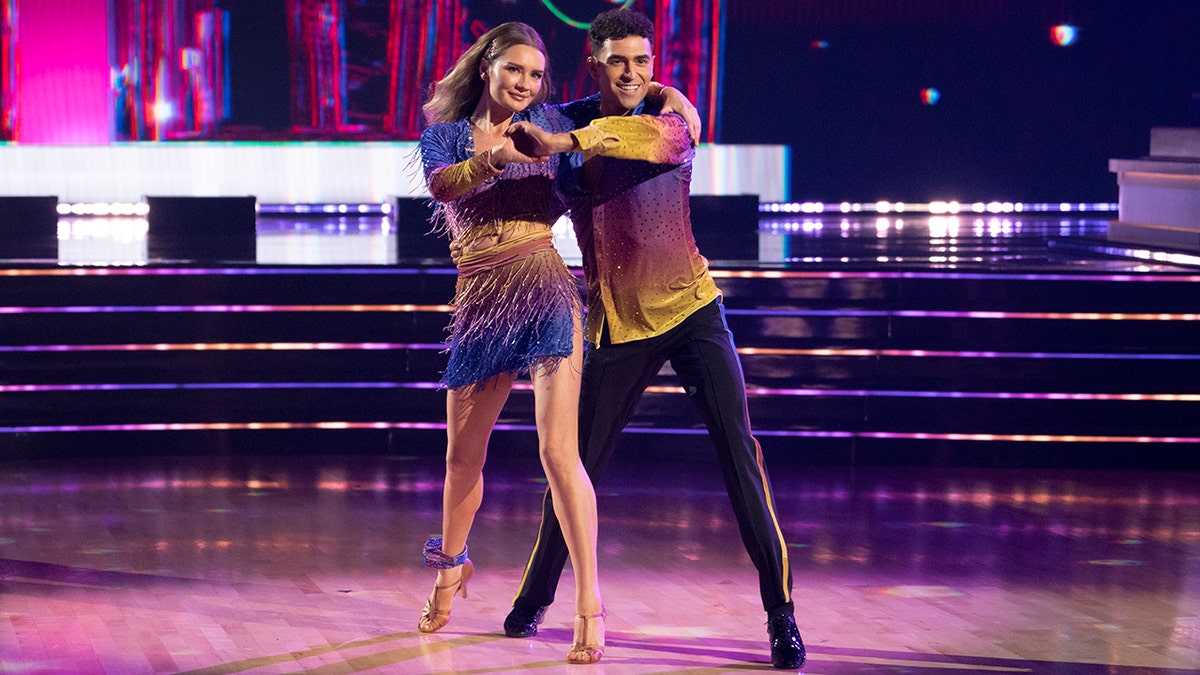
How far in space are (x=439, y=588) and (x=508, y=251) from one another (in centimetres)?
83

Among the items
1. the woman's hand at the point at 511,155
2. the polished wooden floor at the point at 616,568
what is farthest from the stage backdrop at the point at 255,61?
the woman's hand at the point at 511,155

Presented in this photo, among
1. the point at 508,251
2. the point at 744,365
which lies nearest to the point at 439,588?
the point at 508,251

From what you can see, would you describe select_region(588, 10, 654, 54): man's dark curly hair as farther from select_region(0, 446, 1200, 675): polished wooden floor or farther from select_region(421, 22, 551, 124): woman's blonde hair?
select_region(0, 446, 1200, 675): polished wooden floor

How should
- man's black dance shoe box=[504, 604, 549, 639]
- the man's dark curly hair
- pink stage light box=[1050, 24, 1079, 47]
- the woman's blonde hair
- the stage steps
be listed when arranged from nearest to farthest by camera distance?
the man's dark curly hair < the woman's blonde hair < man's black dance shoe box=[504, 604, 549, 639] < the stage steps < pink stage light box=[1050, 24, 1079, 47]

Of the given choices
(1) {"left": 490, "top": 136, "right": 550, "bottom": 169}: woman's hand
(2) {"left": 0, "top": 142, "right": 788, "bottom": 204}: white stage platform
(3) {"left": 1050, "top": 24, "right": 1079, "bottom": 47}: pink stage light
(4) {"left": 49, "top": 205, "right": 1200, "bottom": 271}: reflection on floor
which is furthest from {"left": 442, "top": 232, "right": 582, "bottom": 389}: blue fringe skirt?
(3) {"left": 1050, "top": 24, "right": 1079, "bottom": 47}: pink stage light

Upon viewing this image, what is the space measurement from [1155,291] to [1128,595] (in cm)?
217

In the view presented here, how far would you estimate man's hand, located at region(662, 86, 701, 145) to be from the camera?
127 inches

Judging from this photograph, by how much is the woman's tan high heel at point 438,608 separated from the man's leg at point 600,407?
18cm

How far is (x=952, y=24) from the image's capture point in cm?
1346

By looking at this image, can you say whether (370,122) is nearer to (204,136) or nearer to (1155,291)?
(204,136)

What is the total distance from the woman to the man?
9cm

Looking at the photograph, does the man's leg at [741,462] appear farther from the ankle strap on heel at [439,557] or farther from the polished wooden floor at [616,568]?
the ankle strap on heel at [439,557]

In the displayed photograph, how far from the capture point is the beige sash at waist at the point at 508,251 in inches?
128

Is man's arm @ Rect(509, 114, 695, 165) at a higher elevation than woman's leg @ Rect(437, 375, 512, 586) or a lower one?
higher
